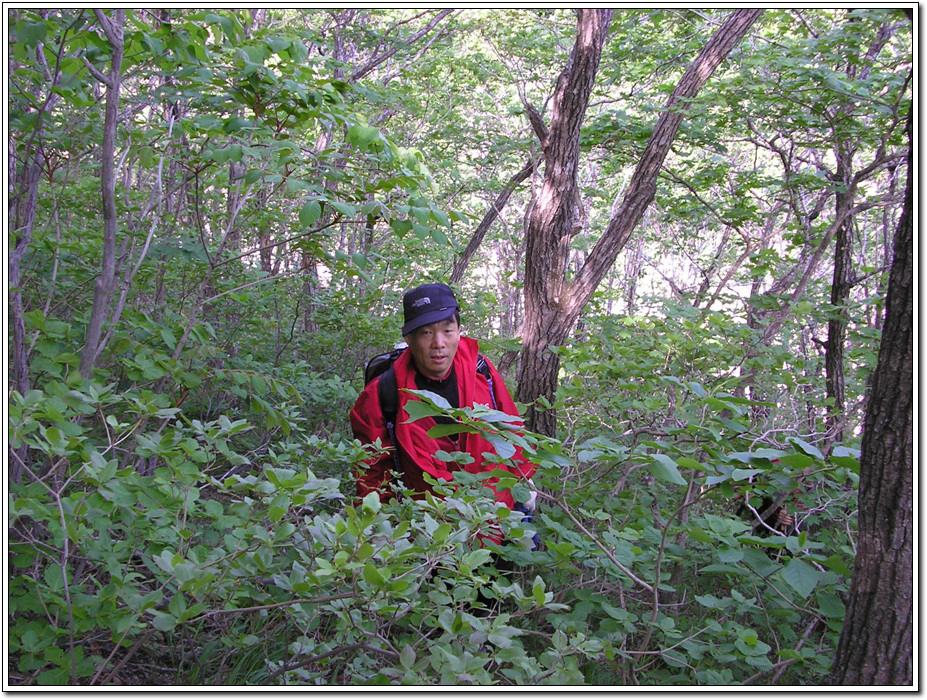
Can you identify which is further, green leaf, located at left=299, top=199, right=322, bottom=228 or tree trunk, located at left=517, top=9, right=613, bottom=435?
tree trunk, located at left=517, top=9, right=613, bottom=435

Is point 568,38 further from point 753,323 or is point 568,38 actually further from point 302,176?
point 302,176

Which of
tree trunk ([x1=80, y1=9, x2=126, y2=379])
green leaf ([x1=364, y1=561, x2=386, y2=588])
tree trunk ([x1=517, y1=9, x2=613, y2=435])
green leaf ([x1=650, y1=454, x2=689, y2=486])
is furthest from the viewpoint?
tree trunk ([x1=517, y1=9, x2=613, y2=435])

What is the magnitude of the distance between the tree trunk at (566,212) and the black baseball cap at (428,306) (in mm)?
1389

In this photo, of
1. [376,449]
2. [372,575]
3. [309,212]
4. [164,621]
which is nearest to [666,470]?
[372,575]

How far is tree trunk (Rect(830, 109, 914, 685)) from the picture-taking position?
1.56m

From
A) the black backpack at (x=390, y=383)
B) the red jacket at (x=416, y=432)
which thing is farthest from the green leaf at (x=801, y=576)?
the black backpack at (x=390, y=383)

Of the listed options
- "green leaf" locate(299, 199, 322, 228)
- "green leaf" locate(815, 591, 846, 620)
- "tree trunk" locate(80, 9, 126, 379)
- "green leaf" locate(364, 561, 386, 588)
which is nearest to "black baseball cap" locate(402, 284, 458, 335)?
"green leaf" locate(299, 199, 322, 228)

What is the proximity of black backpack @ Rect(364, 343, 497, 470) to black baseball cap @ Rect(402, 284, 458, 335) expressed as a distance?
0.24 m

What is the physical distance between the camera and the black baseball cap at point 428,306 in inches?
117

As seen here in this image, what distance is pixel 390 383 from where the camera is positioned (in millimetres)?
3018

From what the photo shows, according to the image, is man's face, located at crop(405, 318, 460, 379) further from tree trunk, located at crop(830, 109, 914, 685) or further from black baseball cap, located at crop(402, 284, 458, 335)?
tree trunk, located at crop(830, 109, 914, 685)

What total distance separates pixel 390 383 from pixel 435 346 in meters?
0.27

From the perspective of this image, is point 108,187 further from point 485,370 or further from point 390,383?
point 485,370

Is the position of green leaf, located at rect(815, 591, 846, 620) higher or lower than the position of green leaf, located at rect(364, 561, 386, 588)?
lower
